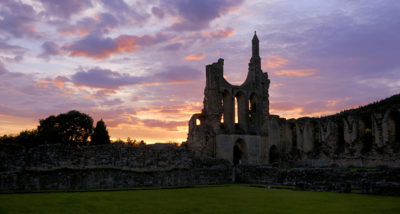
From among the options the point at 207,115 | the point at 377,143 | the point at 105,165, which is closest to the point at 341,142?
the point at 377,143

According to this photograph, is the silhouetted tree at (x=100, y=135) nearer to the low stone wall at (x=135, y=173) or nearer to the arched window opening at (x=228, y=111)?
the arched window opening at (x=228, y=111)

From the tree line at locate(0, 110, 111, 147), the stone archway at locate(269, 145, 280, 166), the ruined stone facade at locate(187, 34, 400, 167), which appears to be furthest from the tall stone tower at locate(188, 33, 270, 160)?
the tree line at locate(0, 110, 111, 147)

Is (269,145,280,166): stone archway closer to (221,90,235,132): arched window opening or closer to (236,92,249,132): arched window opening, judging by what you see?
(236,92,249,132): arched window opening

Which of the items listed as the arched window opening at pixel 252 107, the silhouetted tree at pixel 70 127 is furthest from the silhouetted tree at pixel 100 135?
the arched window opening at pixel 252 107

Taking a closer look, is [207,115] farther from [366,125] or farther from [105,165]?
[105,165]

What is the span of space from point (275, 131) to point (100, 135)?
60.6 feet

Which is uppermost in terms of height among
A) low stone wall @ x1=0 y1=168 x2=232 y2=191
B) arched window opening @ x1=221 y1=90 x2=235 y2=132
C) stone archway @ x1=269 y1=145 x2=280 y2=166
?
arched window opening @ x1=221 y1=90 x2=235 y2=132

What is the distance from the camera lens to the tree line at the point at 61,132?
4312 centimetres

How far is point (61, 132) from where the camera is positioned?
146 feet

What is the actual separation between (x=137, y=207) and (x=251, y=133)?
31349 mm

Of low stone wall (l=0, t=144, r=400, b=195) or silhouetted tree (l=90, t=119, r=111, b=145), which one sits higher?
silhouetted tree (l=90, t=119, r=111, b=145)

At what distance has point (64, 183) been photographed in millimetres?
16219

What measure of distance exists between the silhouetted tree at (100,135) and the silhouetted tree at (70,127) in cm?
607

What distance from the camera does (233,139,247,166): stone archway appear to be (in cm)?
3803
